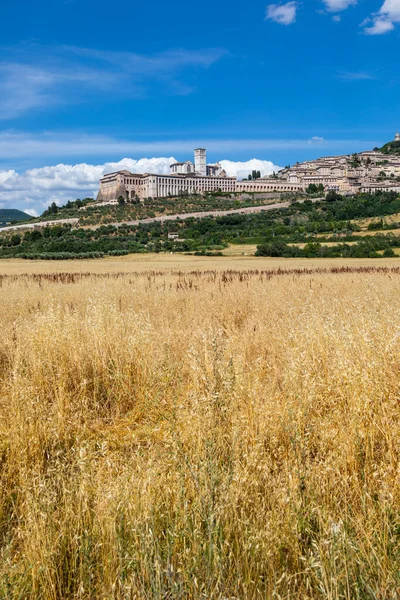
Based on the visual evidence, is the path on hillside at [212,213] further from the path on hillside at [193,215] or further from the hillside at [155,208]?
the hillside at [155,208]

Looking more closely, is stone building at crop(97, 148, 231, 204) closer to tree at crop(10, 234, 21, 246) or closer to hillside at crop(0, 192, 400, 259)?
hillside at crop(0, 192, 400, 259)

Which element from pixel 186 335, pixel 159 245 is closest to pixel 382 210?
pixel 159 245

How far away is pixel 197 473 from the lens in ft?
9.10

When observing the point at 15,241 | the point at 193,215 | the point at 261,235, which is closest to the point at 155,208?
the point at 193,215

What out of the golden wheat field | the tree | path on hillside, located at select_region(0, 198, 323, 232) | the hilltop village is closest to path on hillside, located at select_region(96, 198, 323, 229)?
path on hillside, located at select_region(0, 198, 323, 232)

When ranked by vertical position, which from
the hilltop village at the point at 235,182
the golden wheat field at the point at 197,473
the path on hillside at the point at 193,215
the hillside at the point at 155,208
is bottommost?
the golden wheat field at the point at 197,473

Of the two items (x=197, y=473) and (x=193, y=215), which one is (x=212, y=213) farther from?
(x=197, y=473)

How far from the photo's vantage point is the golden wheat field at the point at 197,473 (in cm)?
214

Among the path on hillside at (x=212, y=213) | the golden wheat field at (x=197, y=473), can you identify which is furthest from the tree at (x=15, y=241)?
the golden wheat field at (x=197, y=473)

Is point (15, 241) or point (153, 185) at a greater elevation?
point (153, 185)

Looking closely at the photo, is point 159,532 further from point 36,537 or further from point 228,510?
point 36,537

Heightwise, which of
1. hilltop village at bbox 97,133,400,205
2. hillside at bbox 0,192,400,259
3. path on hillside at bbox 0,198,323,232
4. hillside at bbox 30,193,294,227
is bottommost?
A: hillside at bbox 0,192,400,259

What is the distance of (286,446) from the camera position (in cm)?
362

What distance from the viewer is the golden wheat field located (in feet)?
7.02
